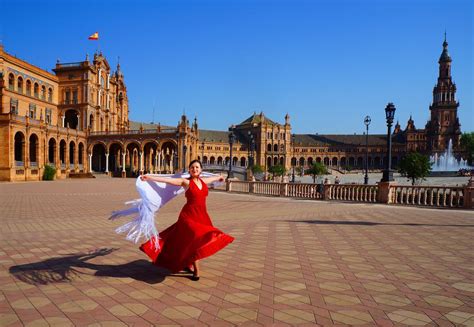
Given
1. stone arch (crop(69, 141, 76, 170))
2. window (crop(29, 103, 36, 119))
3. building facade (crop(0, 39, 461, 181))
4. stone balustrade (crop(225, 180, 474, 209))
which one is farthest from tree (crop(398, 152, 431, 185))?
window (crop(29, 103, 36, 119))

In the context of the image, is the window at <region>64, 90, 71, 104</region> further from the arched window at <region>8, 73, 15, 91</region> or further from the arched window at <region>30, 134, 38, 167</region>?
the arched window at <region>30, 134, 38, 167</region>

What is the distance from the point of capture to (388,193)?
52.7 feet

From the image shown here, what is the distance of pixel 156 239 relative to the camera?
16.6ft

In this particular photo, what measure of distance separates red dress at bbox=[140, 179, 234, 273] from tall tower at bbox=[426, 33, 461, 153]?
125950 mm

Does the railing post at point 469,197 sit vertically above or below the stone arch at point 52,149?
below

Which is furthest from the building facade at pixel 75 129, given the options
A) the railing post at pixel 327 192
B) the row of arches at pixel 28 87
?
the railing post at pixel 327 192

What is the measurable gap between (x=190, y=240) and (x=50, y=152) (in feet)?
174

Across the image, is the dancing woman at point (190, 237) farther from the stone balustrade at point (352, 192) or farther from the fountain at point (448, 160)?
the fountain at point (448, 160)

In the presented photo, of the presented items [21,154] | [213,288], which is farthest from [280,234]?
[21,154]

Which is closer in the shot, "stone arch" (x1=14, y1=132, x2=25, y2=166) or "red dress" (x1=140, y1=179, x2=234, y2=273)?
"red dress" (x1=140, y1=179, x2=234, y2=273)

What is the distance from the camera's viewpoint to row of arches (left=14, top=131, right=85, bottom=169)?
41.4 meters

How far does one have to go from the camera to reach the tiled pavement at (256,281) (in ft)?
12.6

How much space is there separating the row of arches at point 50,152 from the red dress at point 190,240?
42.5 metres

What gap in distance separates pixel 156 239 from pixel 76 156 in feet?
177
